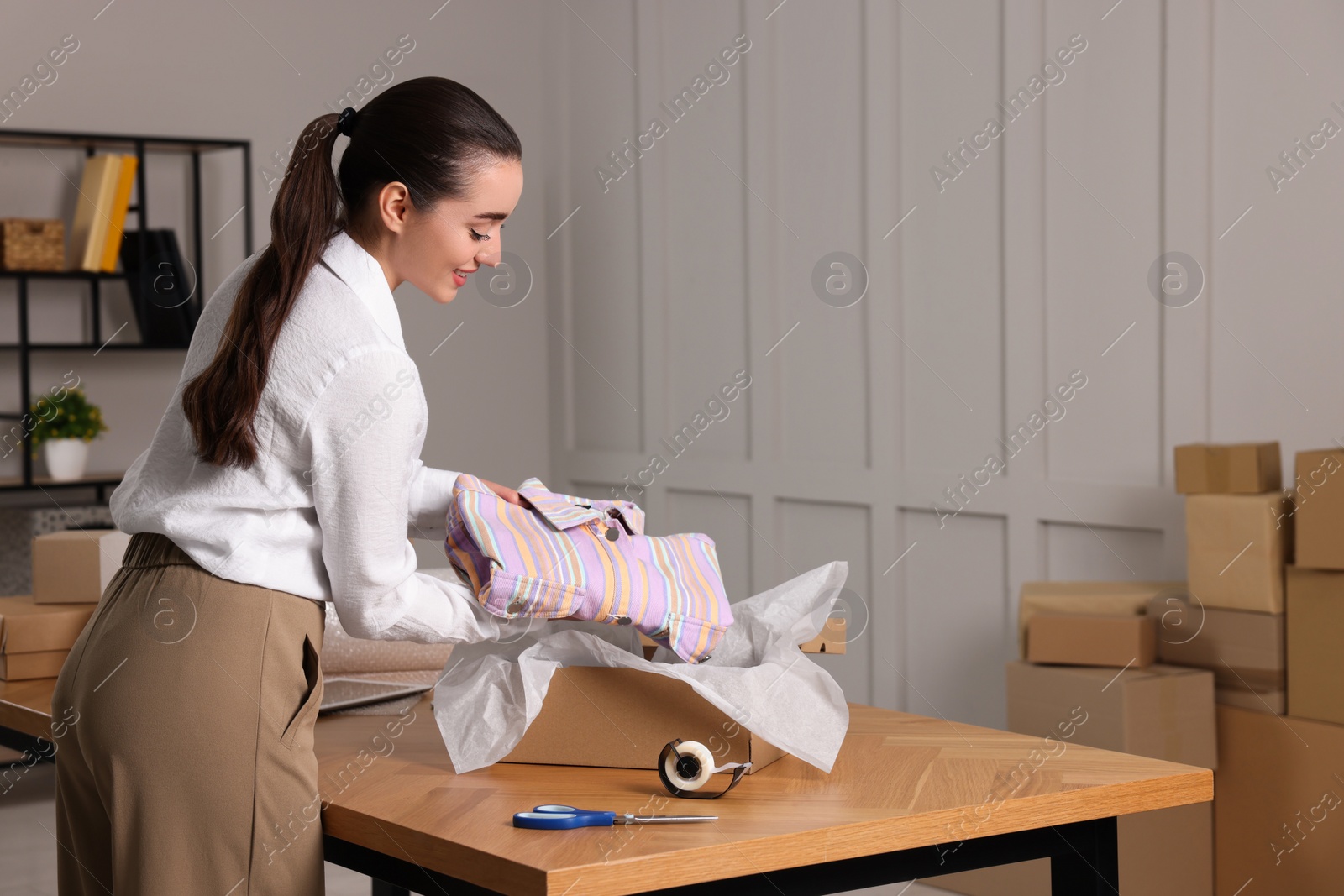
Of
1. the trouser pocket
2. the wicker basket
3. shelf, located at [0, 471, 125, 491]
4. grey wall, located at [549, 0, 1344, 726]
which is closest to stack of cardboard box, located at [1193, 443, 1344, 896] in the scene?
grey wall, located at [549, 0, 1344, 726]

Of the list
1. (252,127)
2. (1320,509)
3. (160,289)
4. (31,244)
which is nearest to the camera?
(1320,509)

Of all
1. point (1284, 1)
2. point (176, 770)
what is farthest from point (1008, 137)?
point (176, 770)

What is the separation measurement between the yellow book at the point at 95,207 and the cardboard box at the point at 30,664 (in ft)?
7.49

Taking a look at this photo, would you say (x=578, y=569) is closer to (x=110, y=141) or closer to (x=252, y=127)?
(x=110, y=141)

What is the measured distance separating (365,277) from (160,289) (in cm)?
315

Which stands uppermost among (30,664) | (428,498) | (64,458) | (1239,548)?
(64,458)

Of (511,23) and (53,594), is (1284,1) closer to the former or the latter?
(53,594)

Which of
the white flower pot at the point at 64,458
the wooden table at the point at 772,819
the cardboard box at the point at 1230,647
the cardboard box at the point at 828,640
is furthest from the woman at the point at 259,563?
the white flower pot at the point at 64,458

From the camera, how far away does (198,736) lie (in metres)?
1.23

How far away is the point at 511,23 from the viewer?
5.08 metres

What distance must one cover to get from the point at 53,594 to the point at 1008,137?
244 cm

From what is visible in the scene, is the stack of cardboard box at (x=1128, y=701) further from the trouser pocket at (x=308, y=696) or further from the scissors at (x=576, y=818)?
the trouser pocket at (x=308, y=696)

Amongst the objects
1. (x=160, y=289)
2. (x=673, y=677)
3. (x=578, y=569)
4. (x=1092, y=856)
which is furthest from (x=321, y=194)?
(x=160, y=289)

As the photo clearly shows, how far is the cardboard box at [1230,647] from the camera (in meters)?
2.53
